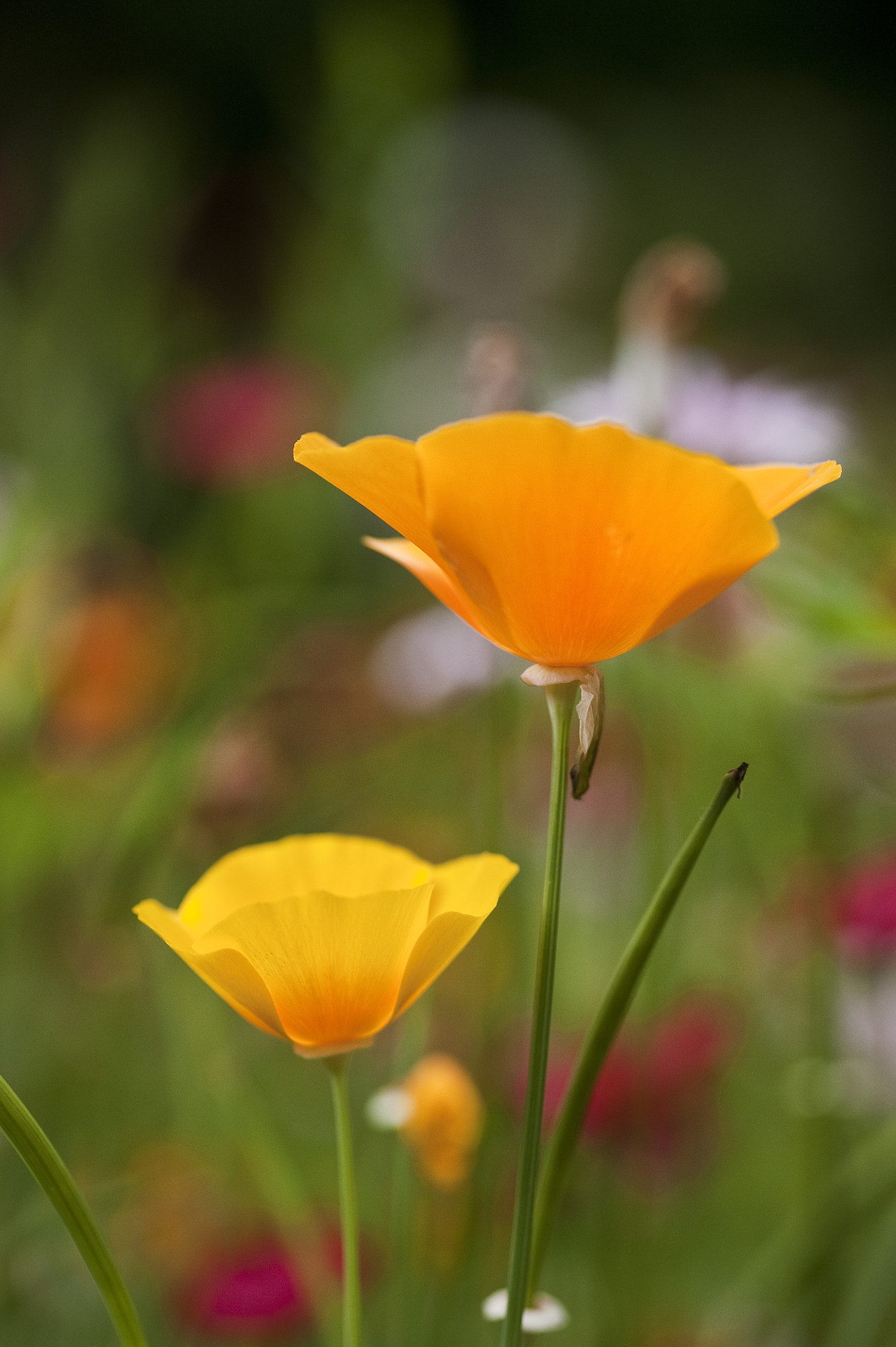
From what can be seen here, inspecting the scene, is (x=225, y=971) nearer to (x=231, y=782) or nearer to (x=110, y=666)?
(x=231, y=782)

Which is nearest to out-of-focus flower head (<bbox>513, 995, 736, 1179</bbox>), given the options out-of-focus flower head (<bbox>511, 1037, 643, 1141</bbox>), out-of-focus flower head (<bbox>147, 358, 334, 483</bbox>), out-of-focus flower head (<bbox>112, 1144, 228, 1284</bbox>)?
out-of-focus flower head (<bbox>511, 1037, 643, 1141</bbox>)

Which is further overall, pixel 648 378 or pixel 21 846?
pixel 21 846

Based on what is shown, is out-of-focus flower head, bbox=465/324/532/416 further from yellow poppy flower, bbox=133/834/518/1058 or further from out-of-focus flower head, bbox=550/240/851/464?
yellow poppy flower, bbox=133/834/518/1058

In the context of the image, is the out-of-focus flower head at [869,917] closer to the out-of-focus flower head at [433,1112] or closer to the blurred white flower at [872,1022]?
the blurred white flower at [872,1022]

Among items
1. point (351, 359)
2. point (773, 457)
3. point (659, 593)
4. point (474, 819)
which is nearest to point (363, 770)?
point (474, 819)

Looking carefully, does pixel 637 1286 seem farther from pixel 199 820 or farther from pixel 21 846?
pixel 21 846

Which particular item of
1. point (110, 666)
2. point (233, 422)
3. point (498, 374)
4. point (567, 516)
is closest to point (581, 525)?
point (567, 516)
